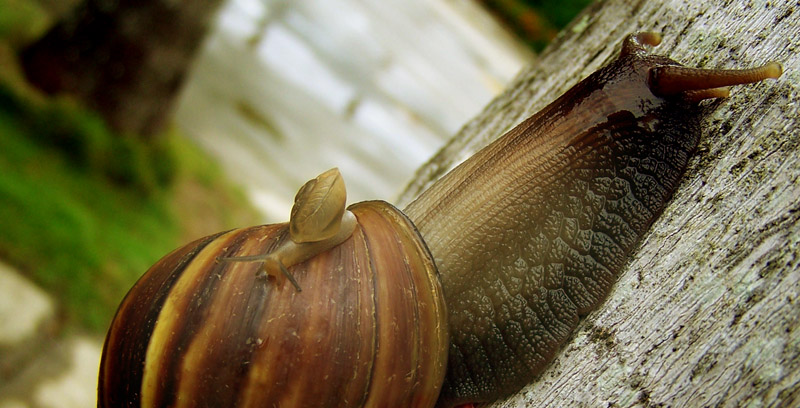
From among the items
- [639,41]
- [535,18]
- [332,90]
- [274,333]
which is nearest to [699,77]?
[639,41]

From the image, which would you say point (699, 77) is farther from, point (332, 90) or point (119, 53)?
point (332, 90)

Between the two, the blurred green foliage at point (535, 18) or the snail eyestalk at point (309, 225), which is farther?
the blurred green foliage at point (535, 18)

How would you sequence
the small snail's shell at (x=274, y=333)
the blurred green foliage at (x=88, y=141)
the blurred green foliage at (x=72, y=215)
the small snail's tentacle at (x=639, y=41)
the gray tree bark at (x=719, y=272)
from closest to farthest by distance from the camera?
the gray tree bark at (x=719, y=272) → the small snail's shell at (x=274, y=333) → the small snail's tentacle at (x=639, y=41) → the blurred green foliage at (x=72, y=215) → the blurred green foliage at (x=88, y=141)

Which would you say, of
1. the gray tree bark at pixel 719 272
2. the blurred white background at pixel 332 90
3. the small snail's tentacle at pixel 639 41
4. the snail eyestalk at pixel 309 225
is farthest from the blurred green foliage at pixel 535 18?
the snail eyestalk at pixel 309 225

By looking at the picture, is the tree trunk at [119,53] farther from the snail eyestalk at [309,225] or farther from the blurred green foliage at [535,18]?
the blurred green foliage at [535,18]

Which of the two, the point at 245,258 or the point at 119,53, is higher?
the point at 119,53

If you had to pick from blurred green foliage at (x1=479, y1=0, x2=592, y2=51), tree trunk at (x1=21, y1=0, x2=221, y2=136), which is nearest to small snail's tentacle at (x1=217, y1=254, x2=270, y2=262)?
tree trunk at (x1=21, y1=0, x2=221, y2=136)

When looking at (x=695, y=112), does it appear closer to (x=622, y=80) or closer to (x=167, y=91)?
(x=622, y=80)
